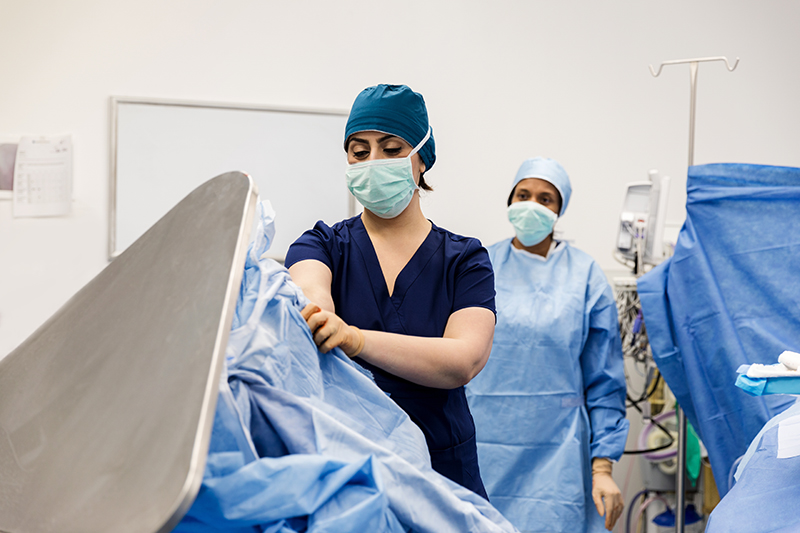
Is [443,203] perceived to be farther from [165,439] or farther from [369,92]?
[165,439]

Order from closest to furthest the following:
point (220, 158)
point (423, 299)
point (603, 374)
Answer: point (423, 299)
point (603, 374)
point (220, 158)

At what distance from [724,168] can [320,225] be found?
103cm

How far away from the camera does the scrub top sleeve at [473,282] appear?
104 cm

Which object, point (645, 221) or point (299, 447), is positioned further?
point (645, 221)

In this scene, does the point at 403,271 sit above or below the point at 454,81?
below

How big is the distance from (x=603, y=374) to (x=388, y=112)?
1.14 metres

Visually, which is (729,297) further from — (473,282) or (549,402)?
(473,282)

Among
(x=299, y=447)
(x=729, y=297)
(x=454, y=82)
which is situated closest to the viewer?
(x=299, y=447)

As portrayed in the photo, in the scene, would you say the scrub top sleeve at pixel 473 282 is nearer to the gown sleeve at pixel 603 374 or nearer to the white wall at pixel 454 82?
the gown sleeve at pixel 603 374

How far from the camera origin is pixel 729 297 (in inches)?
60.6

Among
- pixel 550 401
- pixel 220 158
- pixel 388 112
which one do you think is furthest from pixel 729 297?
pixel 220 158

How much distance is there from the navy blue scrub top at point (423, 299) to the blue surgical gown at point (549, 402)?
2.78 ft

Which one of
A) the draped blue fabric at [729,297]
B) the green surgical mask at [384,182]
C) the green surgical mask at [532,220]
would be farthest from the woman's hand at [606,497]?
the green surgical mask at [384,182]

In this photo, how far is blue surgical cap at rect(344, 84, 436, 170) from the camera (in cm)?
106
